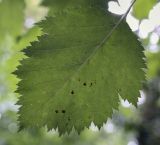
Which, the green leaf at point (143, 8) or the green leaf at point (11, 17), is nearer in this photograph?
the green leaf at point (143, 8)

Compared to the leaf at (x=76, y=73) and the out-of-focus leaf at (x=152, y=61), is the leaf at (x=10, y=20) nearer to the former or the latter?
the leaf at (x=76, y=73)

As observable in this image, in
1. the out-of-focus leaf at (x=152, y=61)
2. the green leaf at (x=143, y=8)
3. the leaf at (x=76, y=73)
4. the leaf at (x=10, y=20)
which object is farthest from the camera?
the out-of-focus leaf at (x=152, y=61)

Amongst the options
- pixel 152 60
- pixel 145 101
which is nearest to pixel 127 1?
pixel 152 60

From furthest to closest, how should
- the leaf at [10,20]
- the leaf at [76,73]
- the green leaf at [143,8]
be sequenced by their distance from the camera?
the leaf at [10,20] → the green leaf at [143,8] → the leaf at [76,73]

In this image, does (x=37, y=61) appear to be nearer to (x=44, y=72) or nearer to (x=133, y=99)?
(x=44, y=72)

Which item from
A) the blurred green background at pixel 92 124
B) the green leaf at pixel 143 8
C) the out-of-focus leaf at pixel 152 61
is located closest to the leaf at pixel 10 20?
the blurred green background at pixel 92 124

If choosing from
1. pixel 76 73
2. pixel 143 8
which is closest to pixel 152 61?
pixel 143 8
